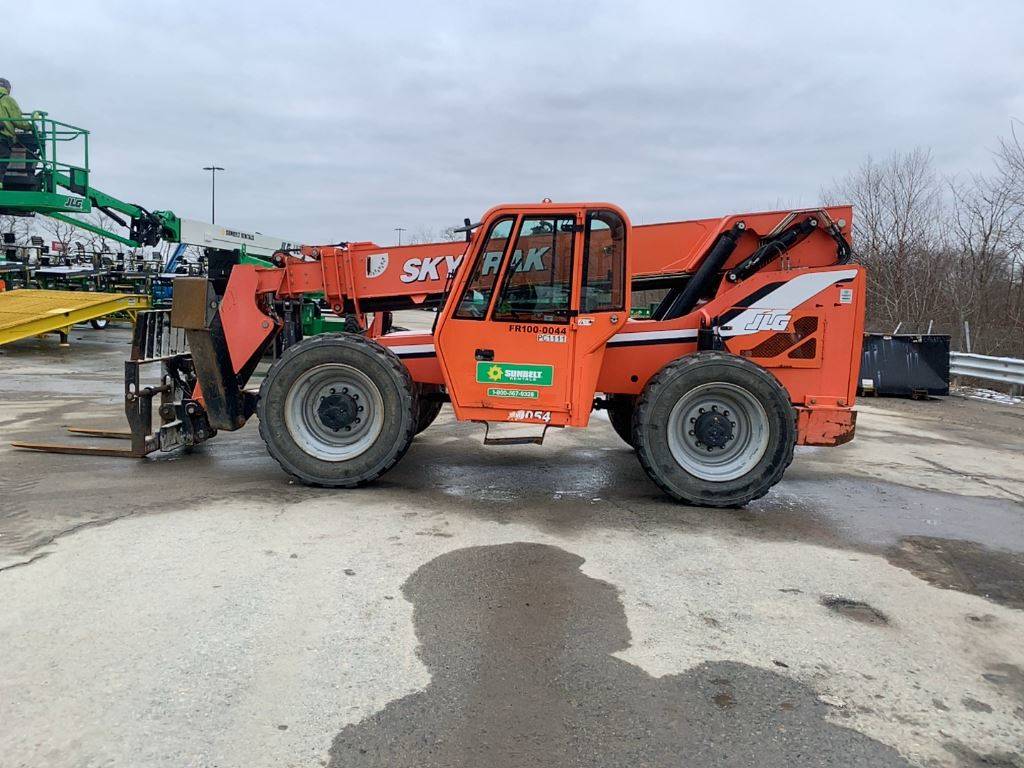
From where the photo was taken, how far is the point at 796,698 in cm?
316

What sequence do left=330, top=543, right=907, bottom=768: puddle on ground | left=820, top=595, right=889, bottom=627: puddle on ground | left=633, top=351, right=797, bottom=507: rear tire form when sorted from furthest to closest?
1. left=633, top=351, right=797, bottom=507: rear tire
2. left=820, top=595, right=889, bottom=627: puddle on ground
3. left=330, top=543, right=907, bottom=768: puddle on ground

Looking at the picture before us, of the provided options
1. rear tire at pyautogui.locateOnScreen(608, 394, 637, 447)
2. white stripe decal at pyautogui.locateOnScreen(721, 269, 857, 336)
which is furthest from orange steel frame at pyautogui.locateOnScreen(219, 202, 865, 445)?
rear tire at pyautogui.locateOnScreen(608, 394, 637, 447)

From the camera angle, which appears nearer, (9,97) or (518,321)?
(518,321)

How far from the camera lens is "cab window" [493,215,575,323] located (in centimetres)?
592

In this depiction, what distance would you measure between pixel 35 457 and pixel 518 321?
195 inches

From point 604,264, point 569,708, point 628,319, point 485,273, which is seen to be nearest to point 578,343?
point 628,319

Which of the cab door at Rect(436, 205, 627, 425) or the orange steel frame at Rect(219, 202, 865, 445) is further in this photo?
the orange steel frame at Rect(219, 202, 865, 445)

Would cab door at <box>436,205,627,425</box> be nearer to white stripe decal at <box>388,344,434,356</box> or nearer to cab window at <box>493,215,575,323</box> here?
cab window at <box>493,215,575,323</box>

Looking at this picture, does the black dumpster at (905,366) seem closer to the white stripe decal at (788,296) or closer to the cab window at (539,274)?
the white stripe decal at (788,296)

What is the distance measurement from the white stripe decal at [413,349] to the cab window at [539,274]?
0.88 metres

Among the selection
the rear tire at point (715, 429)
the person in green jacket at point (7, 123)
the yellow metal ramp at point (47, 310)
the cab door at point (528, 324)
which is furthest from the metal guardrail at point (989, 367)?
the person in green jacket at point (7, 123)

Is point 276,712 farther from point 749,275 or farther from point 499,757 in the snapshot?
point 749,275

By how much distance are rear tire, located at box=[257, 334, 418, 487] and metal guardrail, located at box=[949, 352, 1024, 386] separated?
42.1 feet

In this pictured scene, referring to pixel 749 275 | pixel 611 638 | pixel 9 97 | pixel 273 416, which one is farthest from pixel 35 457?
pixel 9 97
